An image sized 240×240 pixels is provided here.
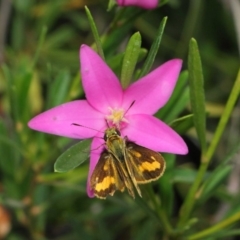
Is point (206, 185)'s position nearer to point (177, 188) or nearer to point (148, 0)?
point (148, 0)

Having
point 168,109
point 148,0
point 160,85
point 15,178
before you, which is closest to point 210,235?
point 168,109

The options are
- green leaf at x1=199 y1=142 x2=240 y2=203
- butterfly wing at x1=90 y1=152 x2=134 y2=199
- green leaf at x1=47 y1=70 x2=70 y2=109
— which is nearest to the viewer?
butterfly wing at x1=90 y1=152 x2=134 y2=199

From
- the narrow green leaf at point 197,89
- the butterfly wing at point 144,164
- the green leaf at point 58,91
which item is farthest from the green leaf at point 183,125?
→ the green leaf at point 58,91

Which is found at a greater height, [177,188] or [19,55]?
[19,55]

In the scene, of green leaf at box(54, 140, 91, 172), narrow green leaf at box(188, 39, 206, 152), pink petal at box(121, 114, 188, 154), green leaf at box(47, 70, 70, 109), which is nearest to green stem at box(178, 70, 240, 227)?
narrow green leaf at box(188, 39, 206, 152)

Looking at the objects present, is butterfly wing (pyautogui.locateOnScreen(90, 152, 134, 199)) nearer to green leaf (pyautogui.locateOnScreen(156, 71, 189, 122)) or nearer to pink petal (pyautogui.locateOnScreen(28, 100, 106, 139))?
pink petal (pyautogui.locateOnScreen(28, 100, 106, 139))

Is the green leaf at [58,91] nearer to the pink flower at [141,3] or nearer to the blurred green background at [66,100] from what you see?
the blurred green background at [66,100]

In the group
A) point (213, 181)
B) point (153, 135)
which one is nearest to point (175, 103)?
point (213, 181)

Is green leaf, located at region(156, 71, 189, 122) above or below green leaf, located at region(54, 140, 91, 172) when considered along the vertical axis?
above
